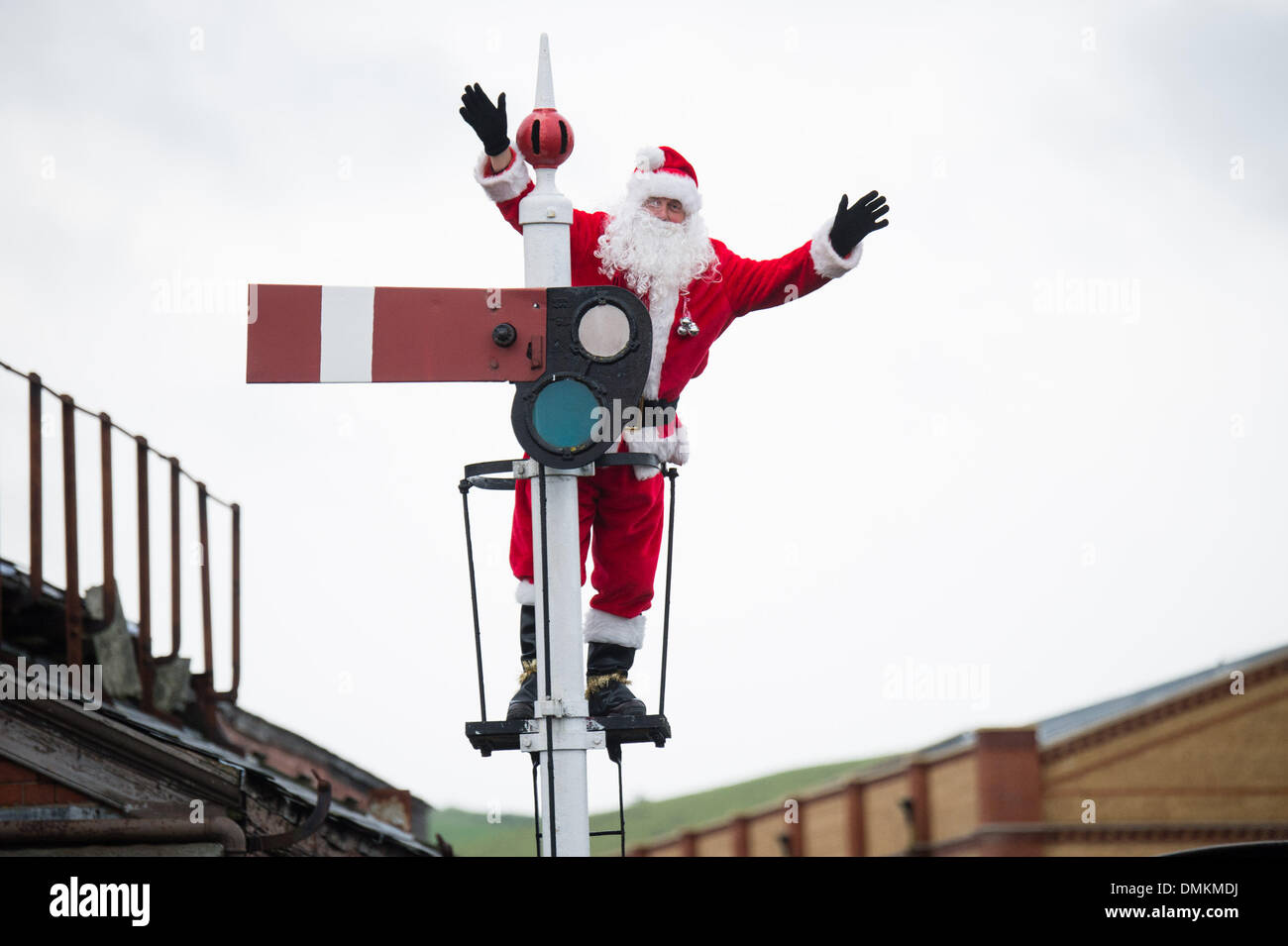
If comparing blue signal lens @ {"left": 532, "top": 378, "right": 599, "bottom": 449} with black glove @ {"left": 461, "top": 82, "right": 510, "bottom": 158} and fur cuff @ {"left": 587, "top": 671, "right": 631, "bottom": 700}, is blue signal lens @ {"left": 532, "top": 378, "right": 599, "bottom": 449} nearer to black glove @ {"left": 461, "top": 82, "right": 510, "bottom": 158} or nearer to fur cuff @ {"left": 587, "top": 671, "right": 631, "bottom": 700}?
black glove @ {"left": 461, "top": 82, "right": 510, "bottom": 158}

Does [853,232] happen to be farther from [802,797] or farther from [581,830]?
[802,797]

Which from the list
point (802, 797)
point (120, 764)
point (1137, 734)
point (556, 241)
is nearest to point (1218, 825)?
point (1137, 734)

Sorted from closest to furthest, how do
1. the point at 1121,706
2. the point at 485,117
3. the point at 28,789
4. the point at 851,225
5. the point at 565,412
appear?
1. the point at 565,412
2. the point at 485,117
3. the point at 851,225
4. the point at 28,789
5. the point at 1121,706

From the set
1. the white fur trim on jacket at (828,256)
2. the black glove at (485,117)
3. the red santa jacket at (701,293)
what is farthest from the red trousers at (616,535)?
the black glove at (485,117)

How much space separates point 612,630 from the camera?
3748mm

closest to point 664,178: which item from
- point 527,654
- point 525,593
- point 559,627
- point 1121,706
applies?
point 525,593

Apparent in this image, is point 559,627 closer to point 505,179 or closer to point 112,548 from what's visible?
point 505,179

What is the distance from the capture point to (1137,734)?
62.5 feet

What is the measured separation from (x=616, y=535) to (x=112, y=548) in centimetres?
256

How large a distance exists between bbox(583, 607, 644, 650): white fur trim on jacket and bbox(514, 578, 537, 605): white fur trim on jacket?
6.5 inches

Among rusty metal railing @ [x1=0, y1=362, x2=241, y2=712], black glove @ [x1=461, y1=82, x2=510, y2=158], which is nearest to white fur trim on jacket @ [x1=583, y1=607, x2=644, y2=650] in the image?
black glove @ [x1=461, y1=82, x2=510, y2=158]

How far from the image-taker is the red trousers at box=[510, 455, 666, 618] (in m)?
3.63

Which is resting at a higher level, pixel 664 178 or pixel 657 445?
pixel 664 178
